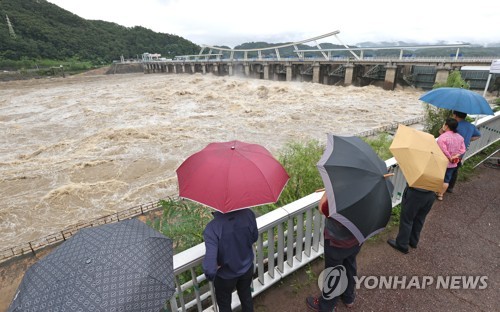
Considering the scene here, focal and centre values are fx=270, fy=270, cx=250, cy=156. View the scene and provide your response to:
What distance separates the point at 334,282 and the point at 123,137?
15504 millimetres

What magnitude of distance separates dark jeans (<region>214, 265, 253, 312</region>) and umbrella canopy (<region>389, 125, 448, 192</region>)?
1.76 m

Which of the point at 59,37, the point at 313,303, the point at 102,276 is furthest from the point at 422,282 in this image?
the point at 59,37

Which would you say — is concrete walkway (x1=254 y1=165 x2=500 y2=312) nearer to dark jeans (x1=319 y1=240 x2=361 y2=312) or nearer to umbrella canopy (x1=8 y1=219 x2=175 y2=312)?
dark jeans (x1=319 y1=240 x2=361 y2=312)

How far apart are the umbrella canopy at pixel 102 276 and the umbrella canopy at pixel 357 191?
1.16m

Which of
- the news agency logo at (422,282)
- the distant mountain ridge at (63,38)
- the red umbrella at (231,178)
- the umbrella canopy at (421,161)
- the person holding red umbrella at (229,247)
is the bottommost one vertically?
the news agency logo at (422,282)

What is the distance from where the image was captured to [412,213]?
125 inches

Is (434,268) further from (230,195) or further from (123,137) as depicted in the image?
(123,137)

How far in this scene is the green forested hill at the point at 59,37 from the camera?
79.6 m

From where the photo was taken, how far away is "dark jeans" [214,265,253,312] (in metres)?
2.13

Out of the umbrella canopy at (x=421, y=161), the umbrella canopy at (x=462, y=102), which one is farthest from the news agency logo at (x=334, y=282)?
the umbrella canopy at (x=462, y=102)

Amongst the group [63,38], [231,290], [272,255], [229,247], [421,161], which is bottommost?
[272,255]

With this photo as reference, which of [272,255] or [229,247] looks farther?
[272,255]

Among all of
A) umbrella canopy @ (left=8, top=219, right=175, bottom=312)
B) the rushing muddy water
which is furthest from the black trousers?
the rushing muddy water

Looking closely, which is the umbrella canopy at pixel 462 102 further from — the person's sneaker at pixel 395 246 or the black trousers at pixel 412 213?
the person's sneaker at pixel 395 246
